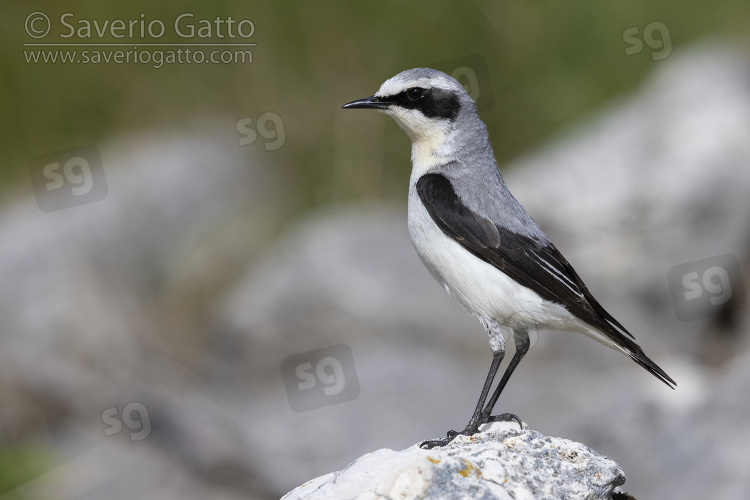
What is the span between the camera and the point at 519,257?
220 inches

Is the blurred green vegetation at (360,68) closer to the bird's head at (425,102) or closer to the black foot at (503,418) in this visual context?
the bird's head at (425,102)

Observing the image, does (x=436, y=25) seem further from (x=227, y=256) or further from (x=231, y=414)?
(x=231, y=414)

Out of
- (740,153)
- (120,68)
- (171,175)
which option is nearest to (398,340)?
(740,153)

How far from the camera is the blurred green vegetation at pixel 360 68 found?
13289 mm

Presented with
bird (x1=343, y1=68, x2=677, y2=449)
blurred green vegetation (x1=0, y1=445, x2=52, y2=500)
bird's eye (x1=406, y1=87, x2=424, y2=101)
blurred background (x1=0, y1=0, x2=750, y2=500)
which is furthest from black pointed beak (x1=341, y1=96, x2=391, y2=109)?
blurred green vegetation (x1=0, y1=445, x2=52, y2=500)

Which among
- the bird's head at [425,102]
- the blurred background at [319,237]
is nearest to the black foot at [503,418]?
the bird's head at [425,102]

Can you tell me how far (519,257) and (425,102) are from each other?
131 centimetres

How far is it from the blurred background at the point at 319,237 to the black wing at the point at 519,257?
2077 millimetres

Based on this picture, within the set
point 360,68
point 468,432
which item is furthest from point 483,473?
point 360,68

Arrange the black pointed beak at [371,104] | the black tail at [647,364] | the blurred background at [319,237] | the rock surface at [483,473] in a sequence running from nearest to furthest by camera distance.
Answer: the rock surface at [483,473] < the black tail at [647,364] < the black pointed beak at [371,104] < the blurred background at [319,237]

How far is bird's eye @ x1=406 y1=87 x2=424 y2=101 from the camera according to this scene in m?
6.06

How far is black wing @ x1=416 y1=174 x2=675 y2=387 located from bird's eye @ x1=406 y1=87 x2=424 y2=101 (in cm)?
85

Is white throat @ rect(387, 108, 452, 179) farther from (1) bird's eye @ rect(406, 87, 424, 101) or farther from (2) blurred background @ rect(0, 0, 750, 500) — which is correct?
(2) blurred background @ rect(0, 0, 750, 500)

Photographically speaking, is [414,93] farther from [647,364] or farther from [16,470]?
[16,470]
